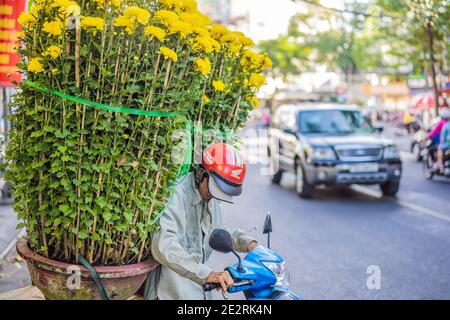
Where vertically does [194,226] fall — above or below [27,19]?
below

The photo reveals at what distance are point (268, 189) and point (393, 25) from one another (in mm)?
9609

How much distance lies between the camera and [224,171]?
278 cm

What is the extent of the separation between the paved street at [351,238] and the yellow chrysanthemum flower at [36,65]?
1.42 meters

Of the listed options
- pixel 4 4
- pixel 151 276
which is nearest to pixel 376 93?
pixel 4 4

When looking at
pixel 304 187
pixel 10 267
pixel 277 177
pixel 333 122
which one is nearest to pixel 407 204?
pixel 304 187

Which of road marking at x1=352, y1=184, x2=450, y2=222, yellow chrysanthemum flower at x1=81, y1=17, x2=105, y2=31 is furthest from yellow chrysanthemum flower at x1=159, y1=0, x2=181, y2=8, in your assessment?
road marking at x1=352, y1=184, x2=450, y2=222

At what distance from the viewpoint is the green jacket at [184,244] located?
271 centimetres

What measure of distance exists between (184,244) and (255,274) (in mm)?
486

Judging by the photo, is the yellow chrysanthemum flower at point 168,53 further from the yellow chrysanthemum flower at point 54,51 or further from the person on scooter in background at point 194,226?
the person on scooter in background at point 194,226

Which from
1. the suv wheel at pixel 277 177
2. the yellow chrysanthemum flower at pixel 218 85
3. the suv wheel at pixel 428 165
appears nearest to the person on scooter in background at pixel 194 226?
the yellow chrysanthemum flower at pixel 218 85

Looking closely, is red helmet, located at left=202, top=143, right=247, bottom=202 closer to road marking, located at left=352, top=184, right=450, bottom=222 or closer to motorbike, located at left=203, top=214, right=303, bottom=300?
motorbike, located at left=203, top=214, right=303, bottom=300

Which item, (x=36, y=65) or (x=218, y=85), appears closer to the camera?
(x=36, y=65)

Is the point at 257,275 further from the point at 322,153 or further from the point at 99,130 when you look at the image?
the point at 322,153
